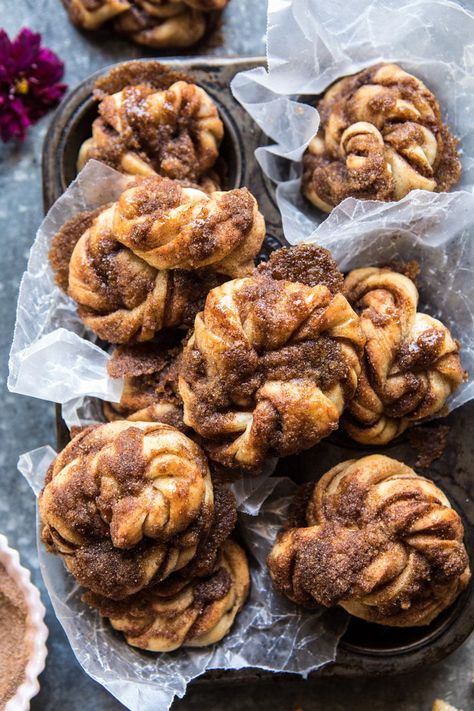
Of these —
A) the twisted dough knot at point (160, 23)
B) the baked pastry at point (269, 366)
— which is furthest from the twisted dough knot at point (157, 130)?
the baked pastry at point (269, 366)

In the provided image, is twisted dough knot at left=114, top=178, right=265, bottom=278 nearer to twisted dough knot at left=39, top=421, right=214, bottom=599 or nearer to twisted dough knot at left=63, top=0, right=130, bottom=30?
twisted dough knot at left=39, top=421, right=214, bottom=599

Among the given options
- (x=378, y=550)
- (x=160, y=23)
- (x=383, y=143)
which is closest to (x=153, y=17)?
(x=160, y=23)

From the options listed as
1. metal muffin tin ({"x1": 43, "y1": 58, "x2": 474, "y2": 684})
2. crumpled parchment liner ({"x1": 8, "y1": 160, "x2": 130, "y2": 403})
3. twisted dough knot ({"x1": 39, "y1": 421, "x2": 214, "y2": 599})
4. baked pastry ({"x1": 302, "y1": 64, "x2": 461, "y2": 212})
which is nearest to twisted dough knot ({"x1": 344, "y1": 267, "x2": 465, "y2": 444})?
metal muffin tin ({"x1": 43, "y1": 58, "x2": 474, "y2": 684})

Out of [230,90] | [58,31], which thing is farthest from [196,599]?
[58,31]

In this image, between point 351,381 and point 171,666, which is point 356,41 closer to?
point 351,381

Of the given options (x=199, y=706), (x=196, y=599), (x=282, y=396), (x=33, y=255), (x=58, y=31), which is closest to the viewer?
(x=282, y=396)

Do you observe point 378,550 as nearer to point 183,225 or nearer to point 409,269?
point 409,269
